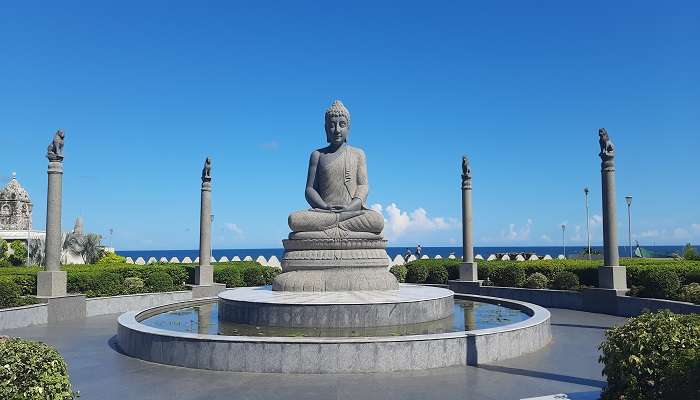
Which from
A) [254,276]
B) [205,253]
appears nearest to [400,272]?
[254,276]

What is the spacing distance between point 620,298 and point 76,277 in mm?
18001

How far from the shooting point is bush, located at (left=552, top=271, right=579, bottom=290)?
19.2 metres

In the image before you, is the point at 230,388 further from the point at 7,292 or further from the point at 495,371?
the point at 7,292

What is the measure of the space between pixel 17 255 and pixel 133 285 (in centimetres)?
2649

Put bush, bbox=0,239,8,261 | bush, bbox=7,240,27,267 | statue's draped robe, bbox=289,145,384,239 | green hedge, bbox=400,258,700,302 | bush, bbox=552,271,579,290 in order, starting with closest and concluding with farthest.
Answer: statue's draped robe, bbox=289,145,384,239, green hedge, bbox=400,258,700,302, bush, bbox=552,271,579,290, bush, bbox=7,240,27,267, bush, bbox=0,239,8,261

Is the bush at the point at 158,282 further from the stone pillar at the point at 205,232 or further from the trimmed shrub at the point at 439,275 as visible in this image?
the trimmed shrub at the point at 439,275

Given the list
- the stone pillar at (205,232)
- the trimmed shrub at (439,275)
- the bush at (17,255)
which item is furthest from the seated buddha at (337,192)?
the bush at (17,255)

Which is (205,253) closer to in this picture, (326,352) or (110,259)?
(326,352)

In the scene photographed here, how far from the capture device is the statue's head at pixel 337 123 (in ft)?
54.2

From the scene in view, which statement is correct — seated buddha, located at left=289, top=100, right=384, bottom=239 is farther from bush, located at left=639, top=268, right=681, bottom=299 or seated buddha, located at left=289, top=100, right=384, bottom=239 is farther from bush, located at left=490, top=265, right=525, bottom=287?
bush, located at left=639, top=268, right=681, bottom=299

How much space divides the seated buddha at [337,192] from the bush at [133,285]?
792 cm

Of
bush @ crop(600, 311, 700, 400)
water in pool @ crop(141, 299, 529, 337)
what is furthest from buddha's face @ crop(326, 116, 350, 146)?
bush @ crop(600, 311, 700, 400)

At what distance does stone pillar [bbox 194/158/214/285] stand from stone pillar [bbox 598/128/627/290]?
14686 millimetres

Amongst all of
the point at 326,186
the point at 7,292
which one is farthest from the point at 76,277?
the point at 326,186
